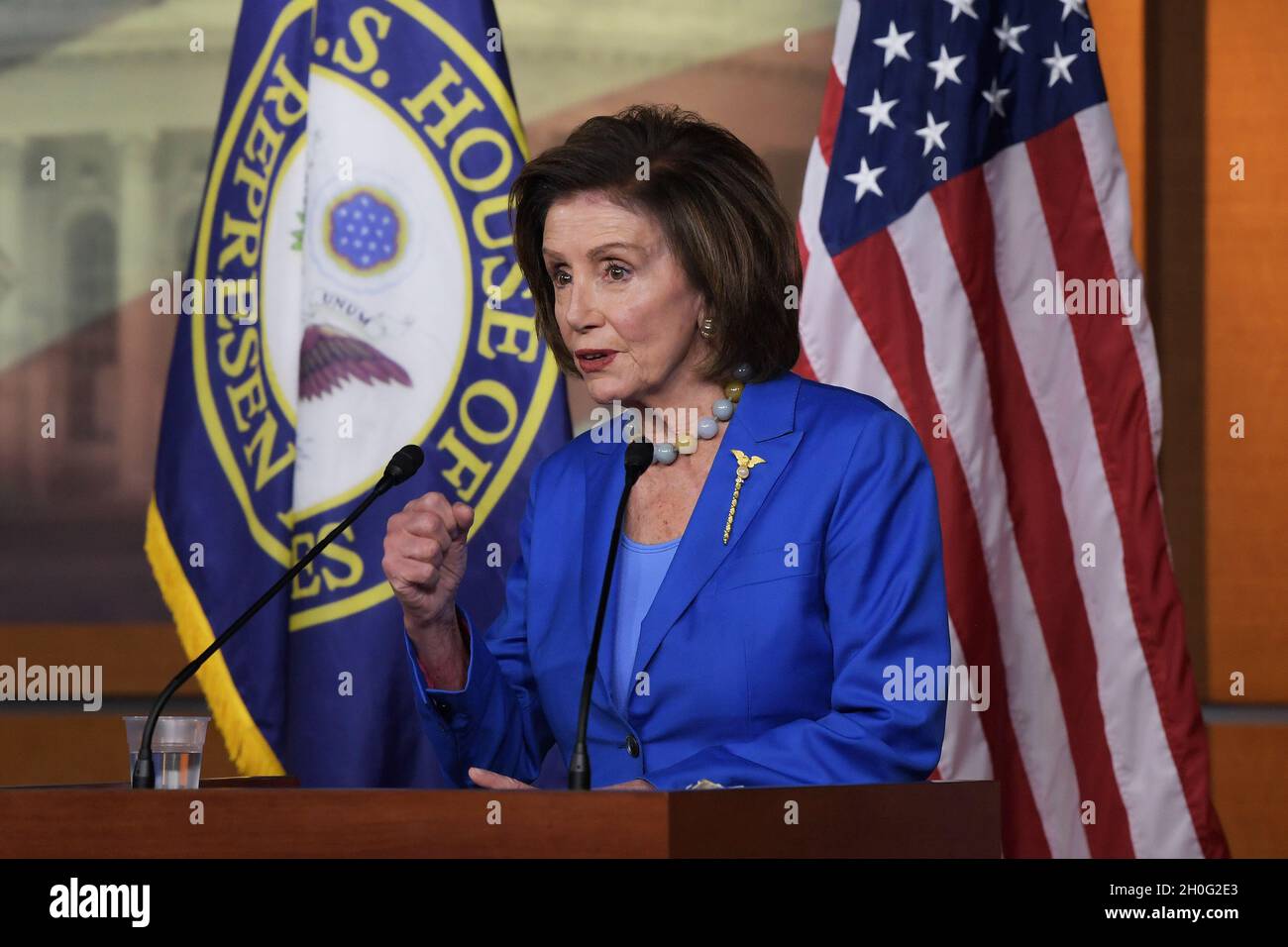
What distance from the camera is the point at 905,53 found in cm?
348

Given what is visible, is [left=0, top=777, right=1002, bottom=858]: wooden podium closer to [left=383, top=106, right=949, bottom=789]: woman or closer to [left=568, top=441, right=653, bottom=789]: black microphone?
[left=568, top=441, right=653, bottom=789]: black microphone

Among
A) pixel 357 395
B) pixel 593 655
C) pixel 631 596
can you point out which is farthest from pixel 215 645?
pixel 357 395

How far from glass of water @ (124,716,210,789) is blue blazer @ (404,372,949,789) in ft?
1.08

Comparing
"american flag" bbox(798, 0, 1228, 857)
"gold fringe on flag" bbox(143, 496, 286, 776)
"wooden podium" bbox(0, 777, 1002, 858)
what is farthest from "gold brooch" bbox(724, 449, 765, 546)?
"gold fringe on flag" bbox(143, 496, 286, 776)

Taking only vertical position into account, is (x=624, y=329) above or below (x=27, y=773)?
above

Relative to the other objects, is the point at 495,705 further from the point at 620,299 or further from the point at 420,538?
the point at 620,299

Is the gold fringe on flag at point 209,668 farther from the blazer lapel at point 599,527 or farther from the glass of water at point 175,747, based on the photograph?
the glass of water at point 175,747

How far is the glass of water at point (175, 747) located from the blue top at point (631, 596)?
568 millimetres

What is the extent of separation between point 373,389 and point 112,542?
42.8 inches

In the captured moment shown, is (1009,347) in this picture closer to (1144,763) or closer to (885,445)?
(1144,763)

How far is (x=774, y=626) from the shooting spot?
210 cm

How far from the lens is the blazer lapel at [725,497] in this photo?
7.05 ft

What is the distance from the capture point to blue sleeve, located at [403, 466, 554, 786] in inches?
84.4
